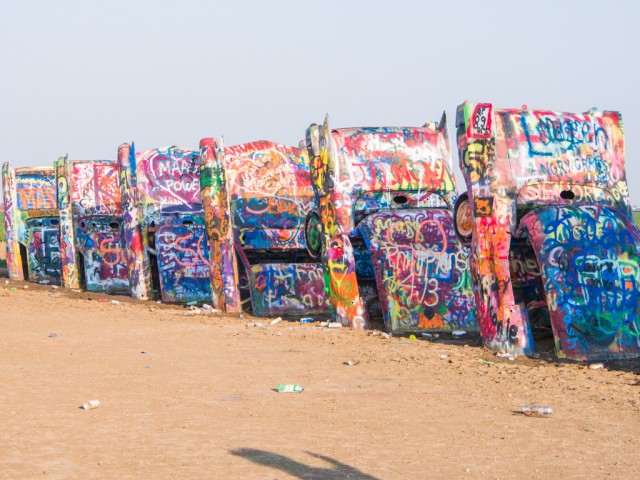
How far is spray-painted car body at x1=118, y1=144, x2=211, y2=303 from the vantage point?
18.4 metres

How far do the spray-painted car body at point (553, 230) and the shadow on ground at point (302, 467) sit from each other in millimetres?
4729

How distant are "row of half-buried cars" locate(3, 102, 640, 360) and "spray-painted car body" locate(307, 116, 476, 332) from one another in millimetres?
19

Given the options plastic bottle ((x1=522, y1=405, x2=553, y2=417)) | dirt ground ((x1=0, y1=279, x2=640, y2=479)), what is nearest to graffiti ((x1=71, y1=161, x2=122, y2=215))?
Answer: dirt ground ((x1=0, y1=279, x2=640, y2=479))

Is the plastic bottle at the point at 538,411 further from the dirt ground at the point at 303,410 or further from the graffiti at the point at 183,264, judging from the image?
the graffiti at the point at 183,264

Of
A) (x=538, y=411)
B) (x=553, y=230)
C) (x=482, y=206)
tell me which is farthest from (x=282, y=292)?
(x=538, y=411)

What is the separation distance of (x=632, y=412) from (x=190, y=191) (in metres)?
11.8

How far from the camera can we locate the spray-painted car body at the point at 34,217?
22438mm

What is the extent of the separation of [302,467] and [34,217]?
56.9 ft

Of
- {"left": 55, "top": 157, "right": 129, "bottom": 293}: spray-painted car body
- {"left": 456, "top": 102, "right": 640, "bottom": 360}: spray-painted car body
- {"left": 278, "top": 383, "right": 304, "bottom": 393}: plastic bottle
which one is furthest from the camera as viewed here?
{"left": 55, "top": 157, "right": 129, "bottom": 293}: spray-painted car body

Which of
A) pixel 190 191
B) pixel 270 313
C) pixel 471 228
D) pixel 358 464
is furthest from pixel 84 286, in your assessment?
pixel 358 464

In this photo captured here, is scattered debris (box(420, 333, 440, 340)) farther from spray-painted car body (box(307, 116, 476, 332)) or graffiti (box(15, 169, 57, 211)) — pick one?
graffiti (box(15, 169, 57, 211))

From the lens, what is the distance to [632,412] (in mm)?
8094

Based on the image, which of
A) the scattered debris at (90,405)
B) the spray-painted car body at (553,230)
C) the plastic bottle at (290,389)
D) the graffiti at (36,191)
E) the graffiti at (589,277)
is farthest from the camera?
the graffiti at (36,191)

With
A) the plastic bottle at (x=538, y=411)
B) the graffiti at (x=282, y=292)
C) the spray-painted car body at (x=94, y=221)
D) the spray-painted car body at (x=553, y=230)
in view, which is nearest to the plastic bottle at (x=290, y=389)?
the plastic bottle at (x=538, y=411)
